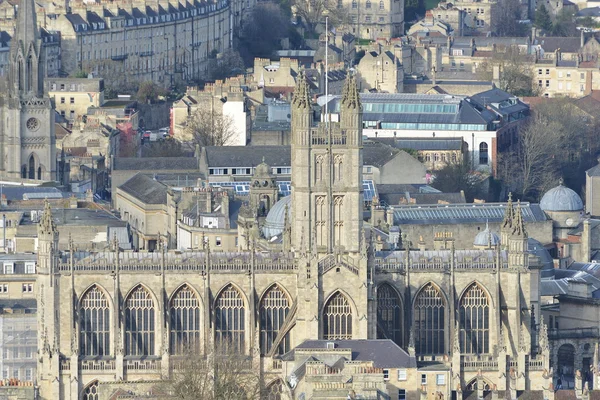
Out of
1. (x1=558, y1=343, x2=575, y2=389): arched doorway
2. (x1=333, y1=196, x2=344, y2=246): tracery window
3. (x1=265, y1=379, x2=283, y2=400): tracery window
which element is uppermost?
(x1=333, y1=196, x2=344, y2=246): tracery window

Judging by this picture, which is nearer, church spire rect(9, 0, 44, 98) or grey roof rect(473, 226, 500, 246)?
grey roof rect(473, 226, 500, 246)

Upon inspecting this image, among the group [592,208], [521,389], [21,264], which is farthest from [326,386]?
[592,208]

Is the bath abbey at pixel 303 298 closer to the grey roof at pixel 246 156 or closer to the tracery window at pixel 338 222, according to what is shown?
the tracery window at pixel 338 222

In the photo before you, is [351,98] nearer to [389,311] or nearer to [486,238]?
[389,311]

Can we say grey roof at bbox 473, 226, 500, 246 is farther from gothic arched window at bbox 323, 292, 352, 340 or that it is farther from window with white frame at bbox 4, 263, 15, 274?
window with white frame at bbox 4, 263, 15, 274

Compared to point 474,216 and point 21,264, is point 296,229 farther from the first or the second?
point 474,216

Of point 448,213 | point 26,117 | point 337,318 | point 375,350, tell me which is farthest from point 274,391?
point 26,117

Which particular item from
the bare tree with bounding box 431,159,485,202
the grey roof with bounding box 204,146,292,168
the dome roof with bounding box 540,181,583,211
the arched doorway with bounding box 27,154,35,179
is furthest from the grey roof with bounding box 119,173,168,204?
the dome roof with bounding box 540,181,583,211
